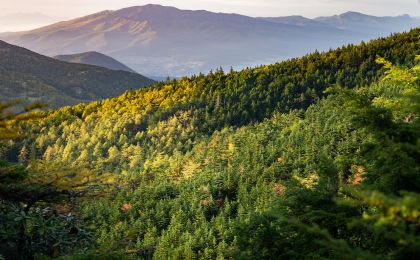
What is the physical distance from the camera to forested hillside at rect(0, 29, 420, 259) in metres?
8.48

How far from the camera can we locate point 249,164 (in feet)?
287

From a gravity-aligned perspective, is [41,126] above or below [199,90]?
below

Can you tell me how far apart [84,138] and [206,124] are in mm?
43188

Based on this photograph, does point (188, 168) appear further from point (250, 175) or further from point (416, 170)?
point (416, 170)

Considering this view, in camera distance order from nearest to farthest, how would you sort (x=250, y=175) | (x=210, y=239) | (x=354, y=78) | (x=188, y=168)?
(x=210, y=239) < (x=250, y=175) < (x=188, y=168) < (x=354, y=78)

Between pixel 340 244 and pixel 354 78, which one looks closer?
pixel 340 244

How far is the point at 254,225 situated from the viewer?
11.9 meters

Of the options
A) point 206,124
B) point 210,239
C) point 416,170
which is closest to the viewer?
point 416,170

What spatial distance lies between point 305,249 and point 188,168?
300ft

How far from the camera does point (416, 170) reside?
7863mm

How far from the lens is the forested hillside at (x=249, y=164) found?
8.48 meters

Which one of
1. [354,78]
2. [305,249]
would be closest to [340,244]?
[305,249]

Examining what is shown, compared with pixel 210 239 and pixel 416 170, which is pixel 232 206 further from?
pixel 416 170

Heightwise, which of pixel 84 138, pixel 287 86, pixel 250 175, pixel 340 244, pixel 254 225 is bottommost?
pixel 84 138
